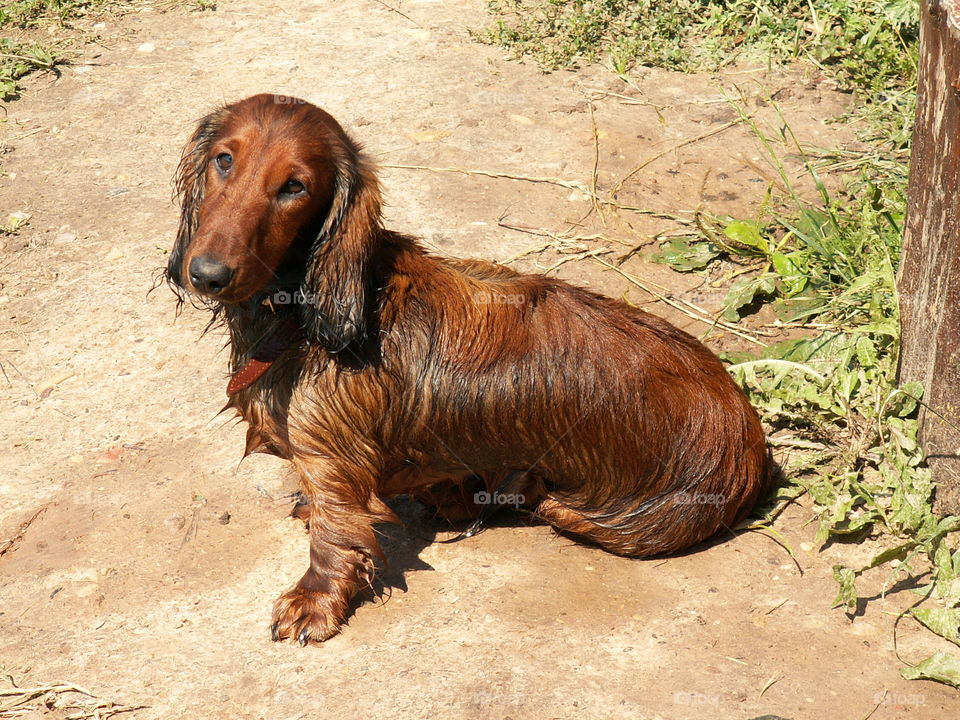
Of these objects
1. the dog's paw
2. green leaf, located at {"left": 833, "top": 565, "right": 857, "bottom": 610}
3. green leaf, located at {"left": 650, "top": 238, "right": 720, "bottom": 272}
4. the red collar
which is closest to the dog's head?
the red collar

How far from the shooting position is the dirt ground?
443 cm

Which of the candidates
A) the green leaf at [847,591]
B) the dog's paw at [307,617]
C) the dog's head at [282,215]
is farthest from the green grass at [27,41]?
the green leaf at [847,591]

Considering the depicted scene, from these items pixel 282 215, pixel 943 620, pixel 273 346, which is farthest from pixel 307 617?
pixel 943 620

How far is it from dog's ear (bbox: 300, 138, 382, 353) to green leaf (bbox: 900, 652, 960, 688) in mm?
2742

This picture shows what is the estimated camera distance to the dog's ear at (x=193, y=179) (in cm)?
441

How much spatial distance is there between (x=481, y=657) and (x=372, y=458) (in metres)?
1.03

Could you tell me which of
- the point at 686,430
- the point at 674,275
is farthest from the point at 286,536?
the point at 674,275

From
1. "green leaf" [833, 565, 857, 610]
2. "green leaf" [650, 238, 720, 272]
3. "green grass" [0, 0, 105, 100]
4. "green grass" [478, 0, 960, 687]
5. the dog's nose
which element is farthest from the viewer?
"green grass" [0, 0, 105, 100]

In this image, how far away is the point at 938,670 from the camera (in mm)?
4305

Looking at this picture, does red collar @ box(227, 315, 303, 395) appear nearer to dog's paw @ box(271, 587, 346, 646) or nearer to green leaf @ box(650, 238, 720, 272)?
dog's paw @ box(271, 587, 346, 646)

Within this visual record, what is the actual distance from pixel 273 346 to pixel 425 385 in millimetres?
696

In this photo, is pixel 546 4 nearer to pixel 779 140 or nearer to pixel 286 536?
pixel 779 140

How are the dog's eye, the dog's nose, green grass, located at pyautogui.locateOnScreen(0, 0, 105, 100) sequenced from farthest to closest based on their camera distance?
green grass, located at pyautogui.locateOnScreen(0, 0, 105, 100) → the dog's eye → the dog's nose

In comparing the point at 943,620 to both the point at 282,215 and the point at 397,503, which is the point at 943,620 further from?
the point at 282,215
